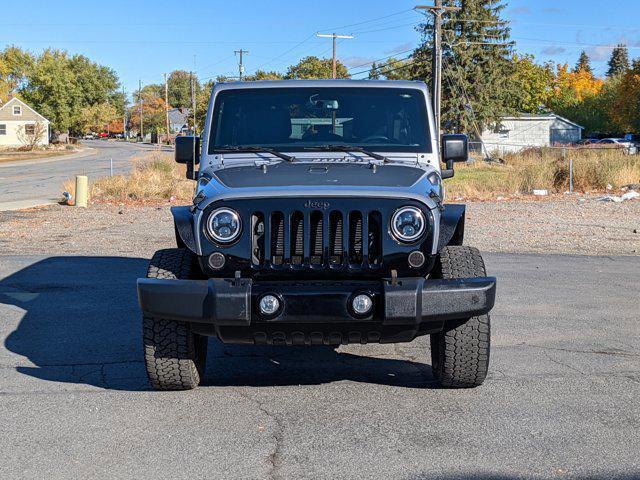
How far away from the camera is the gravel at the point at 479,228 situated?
45.8ft

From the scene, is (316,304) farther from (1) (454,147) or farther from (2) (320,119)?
(1) (454,147)

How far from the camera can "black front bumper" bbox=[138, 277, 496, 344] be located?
4902mm

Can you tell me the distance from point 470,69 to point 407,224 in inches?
2389

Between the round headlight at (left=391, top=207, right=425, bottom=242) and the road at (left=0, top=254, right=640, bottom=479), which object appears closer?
the road at (left=0, top=254, right=640, bottom=479)

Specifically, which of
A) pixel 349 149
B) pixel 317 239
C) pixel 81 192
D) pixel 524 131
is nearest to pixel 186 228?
pixel 317 239

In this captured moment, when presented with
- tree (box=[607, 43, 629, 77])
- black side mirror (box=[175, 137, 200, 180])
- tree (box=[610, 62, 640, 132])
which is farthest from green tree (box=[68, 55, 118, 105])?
black side mirror (box=[175, 137, 200, 180])

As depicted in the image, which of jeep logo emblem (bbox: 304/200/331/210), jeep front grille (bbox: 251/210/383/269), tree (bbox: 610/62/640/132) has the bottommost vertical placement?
jeep front grille (bbox: 251/210/383/269)

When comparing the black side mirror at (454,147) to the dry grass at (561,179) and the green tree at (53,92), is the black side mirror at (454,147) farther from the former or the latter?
the green tree at (53,92)

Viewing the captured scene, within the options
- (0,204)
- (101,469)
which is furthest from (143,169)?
(101,469)

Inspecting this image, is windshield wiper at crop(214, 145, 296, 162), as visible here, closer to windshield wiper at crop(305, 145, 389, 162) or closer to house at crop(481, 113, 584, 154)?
windshield wiper at crop(305, 145, 389, 162)

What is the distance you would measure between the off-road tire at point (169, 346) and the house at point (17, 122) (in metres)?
90.4

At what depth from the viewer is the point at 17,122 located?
9294cm

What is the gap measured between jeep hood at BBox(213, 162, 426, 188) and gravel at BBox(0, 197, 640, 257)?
7.23m

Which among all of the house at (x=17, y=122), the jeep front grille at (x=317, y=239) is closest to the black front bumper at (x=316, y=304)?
the jeep front grille at (x=317, y=239)
